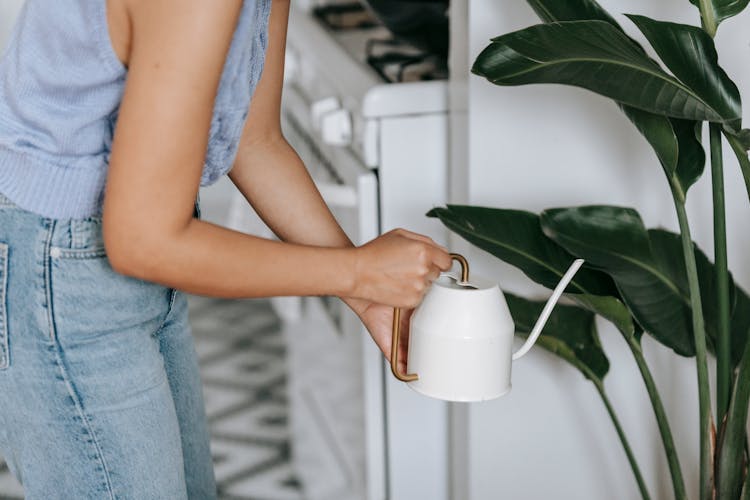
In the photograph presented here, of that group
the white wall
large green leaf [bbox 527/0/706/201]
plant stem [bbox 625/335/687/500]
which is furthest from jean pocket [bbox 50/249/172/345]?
the white wall

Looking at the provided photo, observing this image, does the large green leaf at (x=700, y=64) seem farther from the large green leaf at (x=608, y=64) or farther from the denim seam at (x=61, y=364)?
the denim seam at (x=61, y=364)

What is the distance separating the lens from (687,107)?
1161mm

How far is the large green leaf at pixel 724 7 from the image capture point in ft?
3.92

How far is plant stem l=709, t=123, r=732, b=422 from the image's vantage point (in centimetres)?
129

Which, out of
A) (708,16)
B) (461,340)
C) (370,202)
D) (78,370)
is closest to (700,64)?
(708,16)

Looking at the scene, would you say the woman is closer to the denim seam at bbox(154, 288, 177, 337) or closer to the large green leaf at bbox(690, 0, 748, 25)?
the denim seam at bbox(154, 288, 177, 337)

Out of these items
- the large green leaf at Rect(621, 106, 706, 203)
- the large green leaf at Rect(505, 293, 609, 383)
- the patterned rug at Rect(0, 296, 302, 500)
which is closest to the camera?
the large green leaf at Rect(621, 106, 706, 203)

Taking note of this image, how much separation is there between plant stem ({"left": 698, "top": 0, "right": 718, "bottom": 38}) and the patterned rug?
153cm

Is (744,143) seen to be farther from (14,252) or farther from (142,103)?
(14,252)

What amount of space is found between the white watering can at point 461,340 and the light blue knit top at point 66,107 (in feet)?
0.91

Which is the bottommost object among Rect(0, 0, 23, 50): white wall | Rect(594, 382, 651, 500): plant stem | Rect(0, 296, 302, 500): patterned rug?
Rect(0, 296, 302, 500): patterned rug

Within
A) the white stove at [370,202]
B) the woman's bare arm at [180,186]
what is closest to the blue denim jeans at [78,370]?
the woman's bare arm at [180,186]

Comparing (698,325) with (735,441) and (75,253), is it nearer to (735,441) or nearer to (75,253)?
(735,441)

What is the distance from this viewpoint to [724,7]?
120 cm
